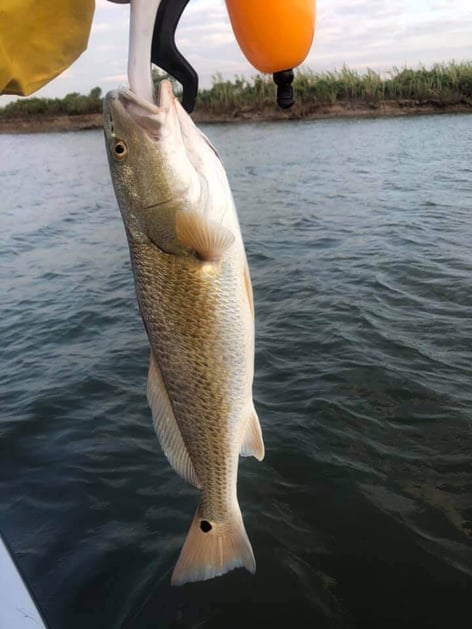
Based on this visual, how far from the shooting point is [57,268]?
1079cm

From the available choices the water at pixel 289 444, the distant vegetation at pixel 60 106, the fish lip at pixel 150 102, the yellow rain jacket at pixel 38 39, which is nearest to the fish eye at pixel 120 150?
the fish lip at pixel 150 102

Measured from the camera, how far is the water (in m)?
3.44

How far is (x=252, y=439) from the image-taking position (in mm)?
2230

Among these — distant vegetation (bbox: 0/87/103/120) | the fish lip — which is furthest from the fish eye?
distant vegetation (bbox: 0/87/103/120)

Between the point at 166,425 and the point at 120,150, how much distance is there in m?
0.96

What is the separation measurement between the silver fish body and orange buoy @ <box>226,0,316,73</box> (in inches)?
43.4

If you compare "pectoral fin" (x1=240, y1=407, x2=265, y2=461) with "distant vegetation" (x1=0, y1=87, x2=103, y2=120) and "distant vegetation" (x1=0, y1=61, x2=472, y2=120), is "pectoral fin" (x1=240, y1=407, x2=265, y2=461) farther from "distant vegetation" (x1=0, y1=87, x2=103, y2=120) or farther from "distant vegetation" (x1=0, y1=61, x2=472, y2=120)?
"distant vegetation" (x1=0, y1=87, x2=103, y2=120)

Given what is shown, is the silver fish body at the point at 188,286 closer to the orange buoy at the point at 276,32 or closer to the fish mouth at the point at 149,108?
the fish mouth at the point at 149,108

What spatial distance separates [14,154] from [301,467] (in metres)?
35.8

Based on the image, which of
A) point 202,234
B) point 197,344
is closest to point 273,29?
point 202,234

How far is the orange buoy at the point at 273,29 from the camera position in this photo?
265cm

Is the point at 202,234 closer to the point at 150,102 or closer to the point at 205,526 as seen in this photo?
the point at 150,102

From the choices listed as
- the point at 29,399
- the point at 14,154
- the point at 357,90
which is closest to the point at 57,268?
the point at 29,399

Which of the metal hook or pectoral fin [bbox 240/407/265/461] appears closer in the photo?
the metal hook
